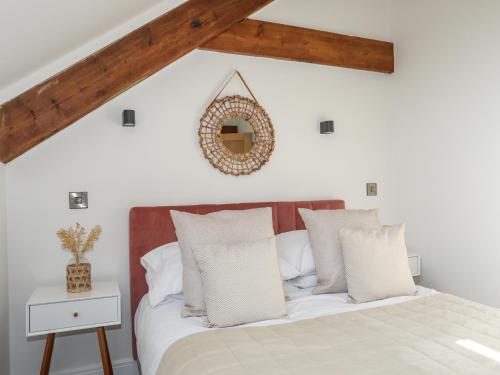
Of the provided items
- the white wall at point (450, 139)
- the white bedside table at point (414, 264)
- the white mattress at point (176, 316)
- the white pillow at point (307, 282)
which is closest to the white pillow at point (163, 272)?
the white mattress at point (176, 316)

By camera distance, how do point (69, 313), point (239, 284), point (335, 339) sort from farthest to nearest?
1. point (69, 313)
2. point (239, 284)
3. point (335, 339)

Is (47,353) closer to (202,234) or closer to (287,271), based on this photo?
(202,234)

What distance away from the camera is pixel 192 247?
2.05m

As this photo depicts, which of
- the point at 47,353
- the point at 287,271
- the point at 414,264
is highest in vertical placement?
the point at 287,271

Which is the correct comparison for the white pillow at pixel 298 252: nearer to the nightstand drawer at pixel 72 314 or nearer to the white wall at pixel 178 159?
the white wall at pixel 178 159

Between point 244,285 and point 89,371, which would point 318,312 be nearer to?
point 244,285

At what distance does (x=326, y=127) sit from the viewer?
3.16 metres

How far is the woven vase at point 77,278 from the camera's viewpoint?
7.36 ft

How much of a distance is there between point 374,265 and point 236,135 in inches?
52.5

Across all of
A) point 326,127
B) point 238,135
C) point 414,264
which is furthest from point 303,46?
point 414,264

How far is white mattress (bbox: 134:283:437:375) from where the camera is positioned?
69.5 inches

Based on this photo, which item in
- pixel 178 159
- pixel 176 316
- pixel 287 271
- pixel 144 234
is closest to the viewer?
pixel 176 316

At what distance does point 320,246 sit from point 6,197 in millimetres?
1850

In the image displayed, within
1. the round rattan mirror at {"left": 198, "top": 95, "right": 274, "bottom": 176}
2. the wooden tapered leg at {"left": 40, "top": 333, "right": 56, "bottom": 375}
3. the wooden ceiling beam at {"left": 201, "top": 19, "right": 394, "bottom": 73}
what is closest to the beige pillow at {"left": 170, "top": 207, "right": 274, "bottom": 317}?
the round rattan mirror at {"left": 198, "top": 95, "right": 274, "bottom": 176}
